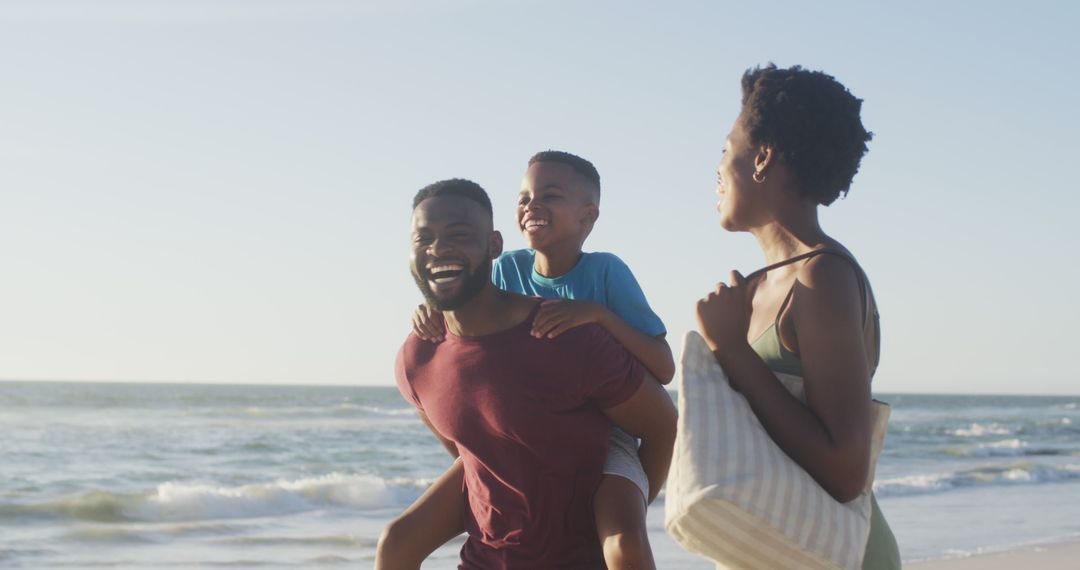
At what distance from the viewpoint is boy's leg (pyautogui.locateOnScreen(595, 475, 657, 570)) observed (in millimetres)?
3473

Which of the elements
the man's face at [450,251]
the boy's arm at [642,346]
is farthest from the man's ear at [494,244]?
the boy's arm at [642,346]

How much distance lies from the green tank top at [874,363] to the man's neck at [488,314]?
1.38 metres

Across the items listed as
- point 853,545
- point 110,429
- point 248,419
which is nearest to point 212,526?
point 853,545

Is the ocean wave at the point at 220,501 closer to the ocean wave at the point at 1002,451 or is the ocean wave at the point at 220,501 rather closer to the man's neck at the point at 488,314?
the man's neck at the point at 488,314

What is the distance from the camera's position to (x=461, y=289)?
3.68 m

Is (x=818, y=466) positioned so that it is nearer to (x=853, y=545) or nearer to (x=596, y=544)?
(x=853, y=545)

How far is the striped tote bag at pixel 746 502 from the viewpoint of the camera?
2.11 meters

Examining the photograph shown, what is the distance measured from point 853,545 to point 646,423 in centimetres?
161

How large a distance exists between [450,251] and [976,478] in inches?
654

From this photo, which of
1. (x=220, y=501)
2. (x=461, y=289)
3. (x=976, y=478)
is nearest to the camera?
(x=461, y=289)

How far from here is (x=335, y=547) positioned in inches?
417

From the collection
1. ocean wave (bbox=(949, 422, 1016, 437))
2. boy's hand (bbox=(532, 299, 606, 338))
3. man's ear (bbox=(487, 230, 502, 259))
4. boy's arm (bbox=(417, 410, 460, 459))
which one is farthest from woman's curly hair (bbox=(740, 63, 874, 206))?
ocean wave (bbox=(949, 422, 1016, 437))

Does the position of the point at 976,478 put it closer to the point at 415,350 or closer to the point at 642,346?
the point at 642,346

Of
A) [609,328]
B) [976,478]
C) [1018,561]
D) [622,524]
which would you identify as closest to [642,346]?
[609,328]
